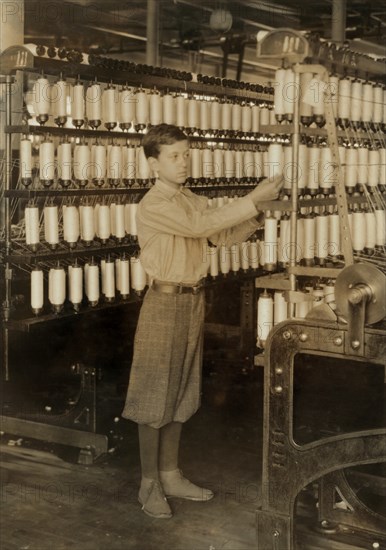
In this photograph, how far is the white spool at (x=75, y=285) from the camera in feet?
14.0

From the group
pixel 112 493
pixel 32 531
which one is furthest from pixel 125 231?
pixel 32 531

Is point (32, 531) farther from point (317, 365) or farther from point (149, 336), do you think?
point (317, 365)

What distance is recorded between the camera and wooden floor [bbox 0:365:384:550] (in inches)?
119

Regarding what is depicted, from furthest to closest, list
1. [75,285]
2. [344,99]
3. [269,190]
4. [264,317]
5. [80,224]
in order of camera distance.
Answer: [80,224], [75,285], [344,99], [264,317], [269,190]

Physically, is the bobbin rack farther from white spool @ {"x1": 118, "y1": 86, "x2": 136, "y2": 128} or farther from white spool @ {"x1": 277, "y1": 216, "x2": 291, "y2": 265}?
white spool @ {"x1": 277, "y1": 216, "x2": 291, "y2": 265}

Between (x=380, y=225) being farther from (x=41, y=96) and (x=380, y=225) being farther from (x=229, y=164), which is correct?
(x=41, y=96)

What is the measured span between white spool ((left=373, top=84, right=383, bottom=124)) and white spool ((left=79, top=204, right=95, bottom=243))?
164cm

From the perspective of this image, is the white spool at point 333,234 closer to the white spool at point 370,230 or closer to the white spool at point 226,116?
the white spool at point 370,230

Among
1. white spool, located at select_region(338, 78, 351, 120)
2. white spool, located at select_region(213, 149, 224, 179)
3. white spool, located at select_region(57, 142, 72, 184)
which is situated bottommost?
white spool, located at select_region(57, 142, 72, 184)

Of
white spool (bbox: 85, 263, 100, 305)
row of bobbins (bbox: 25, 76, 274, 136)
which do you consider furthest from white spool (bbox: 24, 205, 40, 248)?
row of bobbins (bbox: 25, 76, 274, 136)

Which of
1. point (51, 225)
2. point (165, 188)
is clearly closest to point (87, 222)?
point (51, 225)

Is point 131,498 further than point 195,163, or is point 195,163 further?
point 195,163

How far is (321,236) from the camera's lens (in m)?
3.44

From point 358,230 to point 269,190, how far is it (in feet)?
3.14
